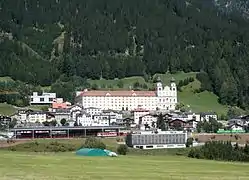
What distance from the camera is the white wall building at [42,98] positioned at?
161 metres

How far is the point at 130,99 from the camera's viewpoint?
538 feet

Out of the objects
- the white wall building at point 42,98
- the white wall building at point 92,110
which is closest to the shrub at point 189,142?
the white wall building at point 92,110

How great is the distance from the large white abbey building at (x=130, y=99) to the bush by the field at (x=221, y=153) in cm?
9461

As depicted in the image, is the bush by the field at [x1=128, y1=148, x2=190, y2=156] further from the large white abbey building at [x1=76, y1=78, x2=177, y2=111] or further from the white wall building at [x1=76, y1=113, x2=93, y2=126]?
the large white abbey building at [x1=76, y1=78, x2=177, y2=111]

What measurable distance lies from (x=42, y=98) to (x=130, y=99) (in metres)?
25.7

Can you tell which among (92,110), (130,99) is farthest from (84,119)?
(130,99)

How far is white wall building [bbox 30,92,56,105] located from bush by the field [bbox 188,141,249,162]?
98210mm

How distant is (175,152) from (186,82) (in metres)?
104

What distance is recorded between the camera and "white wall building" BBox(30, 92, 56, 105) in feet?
529

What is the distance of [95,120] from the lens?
445 feet

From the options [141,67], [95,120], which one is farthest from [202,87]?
[95,120]

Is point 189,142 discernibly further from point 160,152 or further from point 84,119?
point 84,119

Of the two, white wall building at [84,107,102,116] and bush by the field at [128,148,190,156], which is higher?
white wall building at [84,107,102,116]

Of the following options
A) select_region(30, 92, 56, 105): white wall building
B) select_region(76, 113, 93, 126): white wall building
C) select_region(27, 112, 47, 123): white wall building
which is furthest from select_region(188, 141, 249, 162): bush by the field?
select_region(30, 92, 56, 105): white wall building
